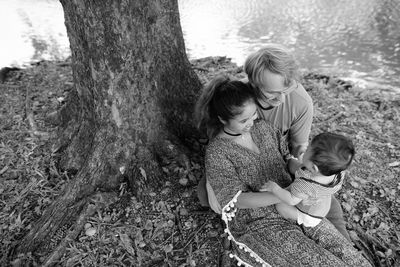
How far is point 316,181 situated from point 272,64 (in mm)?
848

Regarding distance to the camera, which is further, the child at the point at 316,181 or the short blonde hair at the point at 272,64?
the short blonde hair at the point at 272,64

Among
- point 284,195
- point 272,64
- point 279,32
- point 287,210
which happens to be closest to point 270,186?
point 284,195

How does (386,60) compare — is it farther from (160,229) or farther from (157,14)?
(160,229)

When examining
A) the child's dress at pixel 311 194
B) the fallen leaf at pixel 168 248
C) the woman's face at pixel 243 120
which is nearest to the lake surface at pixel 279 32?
the child's dress at pixel 311 194

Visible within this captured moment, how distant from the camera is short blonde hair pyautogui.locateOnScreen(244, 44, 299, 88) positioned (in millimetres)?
2330

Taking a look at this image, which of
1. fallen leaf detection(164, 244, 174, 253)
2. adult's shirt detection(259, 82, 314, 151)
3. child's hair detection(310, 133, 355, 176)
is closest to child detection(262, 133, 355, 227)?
child's hair detection(310, 133, 355, 176)

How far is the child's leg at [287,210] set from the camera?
2.40 meters

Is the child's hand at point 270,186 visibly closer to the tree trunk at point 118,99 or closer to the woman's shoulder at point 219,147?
the woman's shoulder at point 219,147

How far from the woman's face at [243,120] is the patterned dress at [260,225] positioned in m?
0.12

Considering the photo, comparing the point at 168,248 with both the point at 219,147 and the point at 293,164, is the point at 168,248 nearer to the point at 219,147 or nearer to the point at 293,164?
the point at 219,147

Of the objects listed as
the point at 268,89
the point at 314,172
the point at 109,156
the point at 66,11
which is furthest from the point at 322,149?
the point at 66,11

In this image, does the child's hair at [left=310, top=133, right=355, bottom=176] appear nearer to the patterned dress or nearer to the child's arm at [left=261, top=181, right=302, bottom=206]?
the child's arm at [left=261, top=181, right=302, bottom=206]

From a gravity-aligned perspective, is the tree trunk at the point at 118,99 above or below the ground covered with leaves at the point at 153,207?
above

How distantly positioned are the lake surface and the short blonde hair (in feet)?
12.3
